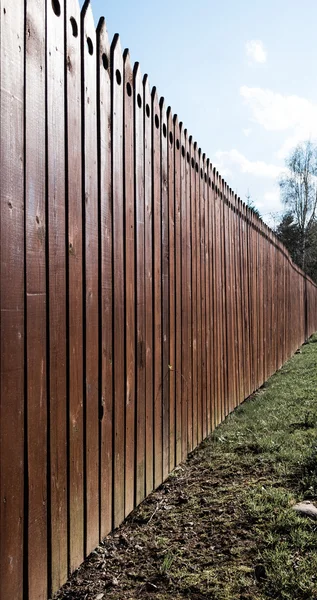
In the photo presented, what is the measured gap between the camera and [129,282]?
271 centimetres

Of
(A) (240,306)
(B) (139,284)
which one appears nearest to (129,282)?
(B) (139,284)

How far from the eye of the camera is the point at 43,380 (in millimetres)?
1871

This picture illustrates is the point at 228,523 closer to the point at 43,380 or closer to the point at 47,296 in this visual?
the point at 43,380

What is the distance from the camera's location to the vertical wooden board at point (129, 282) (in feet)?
8.72

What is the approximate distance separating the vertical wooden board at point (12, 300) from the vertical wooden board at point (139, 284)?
3.66ft

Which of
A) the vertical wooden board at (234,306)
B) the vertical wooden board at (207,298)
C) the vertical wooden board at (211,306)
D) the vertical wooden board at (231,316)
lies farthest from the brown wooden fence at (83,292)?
the vertical wooden board at (234,306)

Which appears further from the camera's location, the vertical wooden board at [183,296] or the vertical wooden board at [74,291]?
the vertical wooden board at [183,296]

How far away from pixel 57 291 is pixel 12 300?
0.31 metres

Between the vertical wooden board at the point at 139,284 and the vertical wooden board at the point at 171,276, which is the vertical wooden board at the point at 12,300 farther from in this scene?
the vertical wooden board at the point at 171,276

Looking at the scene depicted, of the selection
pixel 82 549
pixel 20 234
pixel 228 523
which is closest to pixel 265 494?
pixel 228 523

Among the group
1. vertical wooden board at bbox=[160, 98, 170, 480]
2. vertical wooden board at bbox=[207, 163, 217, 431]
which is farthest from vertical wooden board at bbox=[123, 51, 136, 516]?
vertical wooden board at bbox=[207, 163, 217, 431]

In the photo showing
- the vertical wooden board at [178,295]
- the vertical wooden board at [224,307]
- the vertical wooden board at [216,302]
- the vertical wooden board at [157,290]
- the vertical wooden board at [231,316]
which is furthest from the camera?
the vertical wooden board at [231,316]

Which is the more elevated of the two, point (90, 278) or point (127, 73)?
point (127, 73)

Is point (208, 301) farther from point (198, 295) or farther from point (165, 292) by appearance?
point (165, 292)
